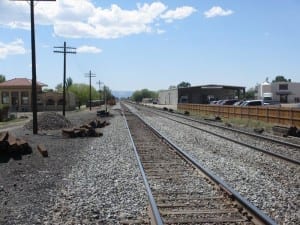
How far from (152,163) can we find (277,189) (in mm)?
5226

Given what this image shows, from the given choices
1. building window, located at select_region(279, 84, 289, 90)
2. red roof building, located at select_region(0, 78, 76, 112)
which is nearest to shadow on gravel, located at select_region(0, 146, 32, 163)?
red roof building, located at select_region(0, 78, 76, 112)

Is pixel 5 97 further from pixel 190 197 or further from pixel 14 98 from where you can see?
pixel 190 197

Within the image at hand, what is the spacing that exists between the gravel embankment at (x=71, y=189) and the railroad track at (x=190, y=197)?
13.9 inches

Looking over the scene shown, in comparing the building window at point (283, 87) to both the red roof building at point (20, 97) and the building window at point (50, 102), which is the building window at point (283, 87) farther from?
the building window at point (50, 102)

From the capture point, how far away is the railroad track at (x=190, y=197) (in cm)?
805

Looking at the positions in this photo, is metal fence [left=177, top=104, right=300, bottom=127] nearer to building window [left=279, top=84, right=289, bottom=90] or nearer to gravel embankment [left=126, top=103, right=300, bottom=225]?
gravel embankment [left=126, top=103, right=300, bottom=225]

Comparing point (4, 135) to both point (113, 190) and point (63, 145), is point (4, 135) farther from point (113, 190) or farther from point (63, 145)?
point (113, 190)

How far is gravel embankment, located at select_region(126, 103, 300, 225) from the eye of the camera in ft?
29.5

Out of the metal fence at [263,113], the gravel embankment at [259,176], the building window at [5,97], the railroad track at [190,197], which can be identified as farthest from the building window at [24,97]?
the railroad track at [190,197]

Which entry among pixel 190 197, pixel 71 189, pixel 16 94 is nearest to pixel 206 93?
pixel 16 94

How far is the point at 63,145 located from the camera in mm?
22125

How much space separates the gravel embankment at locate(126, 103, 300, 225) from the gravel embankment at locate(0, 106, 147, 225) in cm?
223

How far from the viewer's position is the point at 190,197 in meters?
9.83

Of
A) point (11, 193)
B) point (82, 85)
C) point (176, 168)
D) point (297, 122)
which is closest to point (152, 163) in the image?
point (176, 168)
